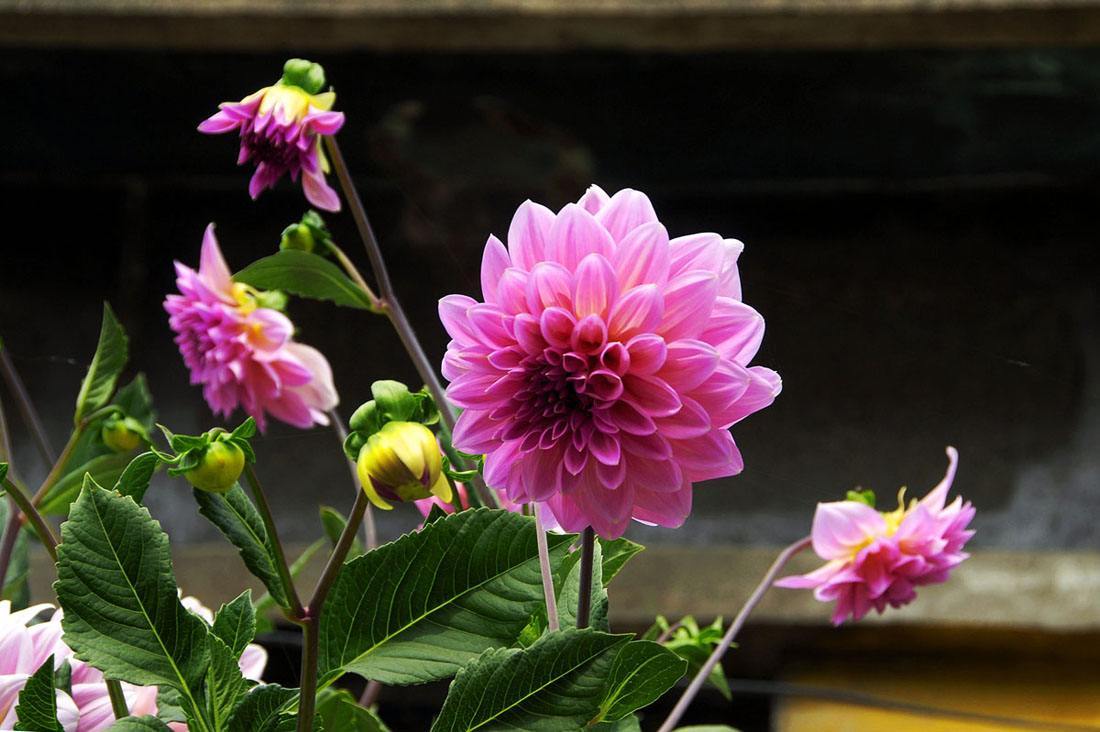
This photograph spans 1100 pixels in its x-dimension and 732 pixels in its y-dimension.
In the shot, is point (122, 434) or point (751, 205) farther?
point (751, 205)

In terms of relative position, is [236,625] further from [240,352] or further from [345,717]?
[240,352]

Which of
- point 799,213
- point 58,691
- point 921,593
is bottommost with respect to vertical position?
point 921,593

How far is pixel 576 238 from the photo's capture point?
0.19m

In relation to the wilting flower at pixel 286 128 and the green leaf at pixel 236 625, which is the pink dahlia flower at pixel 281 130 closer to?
the wilting flower at pixel 286 128

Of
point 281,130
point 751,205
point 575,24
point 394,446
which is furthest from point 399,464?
point 575,24

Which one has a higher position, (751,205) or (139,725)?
(139,725)

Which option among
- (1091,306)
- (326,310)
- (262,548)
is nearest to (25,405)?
(262,548)

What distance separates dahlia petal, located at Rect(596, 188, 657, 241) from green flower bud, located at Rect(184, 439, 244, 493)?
66 mm

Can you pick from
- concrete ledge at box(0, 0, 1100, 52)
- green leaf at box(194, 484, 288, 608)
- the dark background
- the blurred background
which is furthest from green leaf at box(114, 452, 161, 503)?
concrete ledge at box(0, 0, 1100, 52)

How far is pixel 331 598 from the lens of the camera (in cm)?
20

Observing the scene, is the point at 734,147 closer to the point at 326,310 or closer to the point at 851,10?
the point at 851,10

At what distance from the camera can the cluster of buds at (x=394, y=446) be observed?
195 mm

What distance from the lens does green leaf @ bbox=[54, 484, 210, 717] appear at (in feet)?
0.62

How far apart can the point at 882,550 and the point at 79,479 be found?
0.21 metres
